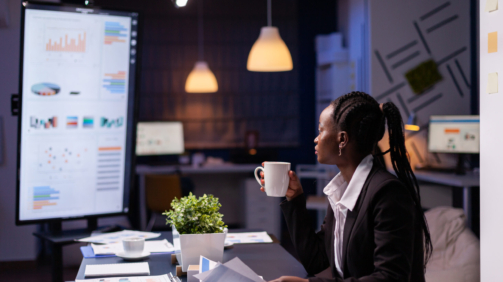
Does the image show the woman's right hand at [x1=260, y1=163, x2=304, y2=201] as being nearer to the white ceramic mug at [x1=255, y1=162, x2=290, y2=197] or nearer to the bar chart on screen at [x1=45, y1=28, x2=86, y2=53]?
the white ceramic mug at [x1=255, y1=162, x2=290, y2=197]

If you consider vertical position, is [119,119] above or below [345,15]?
below

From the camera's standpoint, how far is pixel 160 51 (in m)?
5.59

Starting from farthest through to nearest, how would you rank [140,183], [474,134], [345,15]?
[345,15], [140,183], [474,134]

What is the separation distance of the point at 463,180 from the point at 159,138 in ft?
10.5

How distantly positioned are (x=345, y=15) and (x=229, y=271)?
483 cm

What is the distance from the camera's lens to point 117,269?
1365 millimetres

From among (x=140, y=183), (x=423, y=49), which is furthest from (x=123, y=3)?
(x=423, y=49)

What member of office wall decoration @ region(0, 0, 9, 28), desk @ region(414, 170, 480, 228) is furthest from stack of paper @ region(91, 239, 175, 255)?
office wall decoration @ region(0, 0, 9, 28)

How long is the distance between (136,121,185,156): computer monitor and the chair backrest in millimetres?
762

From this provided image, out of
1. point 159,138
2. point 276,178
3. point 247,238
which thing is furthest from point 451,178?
point 159,138

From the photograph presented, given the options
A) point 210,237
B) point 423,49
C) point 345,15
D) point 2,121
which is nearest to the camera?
point 210,237

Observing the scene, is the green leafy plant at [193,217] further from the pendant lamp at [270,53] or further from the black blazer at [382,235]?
the pendant lamp at [270,53]

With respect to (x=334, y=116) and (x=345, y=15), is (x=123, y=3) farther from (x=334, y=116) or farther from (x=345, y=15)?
(x=334, y=116)
